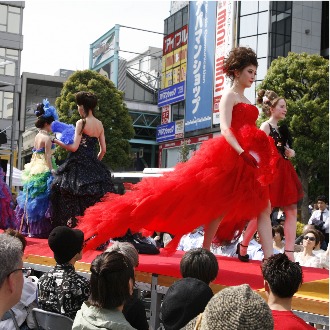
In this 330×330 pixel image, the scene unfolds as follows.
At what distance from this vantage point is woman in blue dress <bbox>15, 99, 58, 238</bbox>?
6.22 m

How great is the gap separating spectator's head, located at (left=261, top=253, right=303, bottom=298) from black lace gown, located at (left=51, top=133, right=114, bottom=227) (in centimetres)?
305

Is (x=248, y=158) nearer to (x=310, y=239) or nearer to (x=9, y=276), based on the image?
(x=310, y=239)

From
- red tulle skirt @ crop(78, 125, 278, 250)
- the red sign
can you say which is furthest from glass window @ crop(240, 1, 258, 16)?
red tulle skirt @ crop(78, 125, 278, 250)

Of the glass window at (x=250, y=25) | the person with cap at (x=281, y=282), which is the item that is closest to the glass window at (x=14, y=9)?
the glass window at (x=250, y=25)

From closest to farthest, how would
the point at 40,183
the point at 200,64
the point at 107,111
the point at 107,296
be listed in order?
1. the point at 107,296
2. the point at 40,183
3. the point at 107,111
4. the point at 200,64

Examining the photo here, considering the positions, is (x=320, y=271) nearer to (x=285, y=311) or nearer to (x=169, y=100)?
(x=285, y=311)

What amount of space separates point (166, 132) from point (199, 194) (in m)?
30.6

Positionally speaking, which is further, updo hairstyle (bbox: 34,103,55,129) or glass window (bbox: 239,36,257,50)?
glass window (bbox: 239,36,257,50)

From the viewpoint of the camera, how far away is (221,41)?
90.8 feet

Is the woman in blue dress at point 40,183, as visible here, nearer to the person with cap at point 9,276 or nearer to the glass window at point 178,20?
the person with cap at point 9,276

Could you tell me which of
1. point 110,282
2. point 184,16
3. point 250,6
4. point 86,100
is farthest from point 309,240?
point 184,16

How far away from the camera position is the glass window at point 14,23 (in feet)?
93.8

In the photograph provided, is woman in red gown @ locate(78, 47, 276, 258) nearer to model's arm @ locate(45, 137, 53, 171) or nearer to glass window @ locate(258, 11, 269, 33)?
model's arm @ locate(45, 137, 53, 171)

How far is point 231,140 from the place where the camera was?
3.89m
